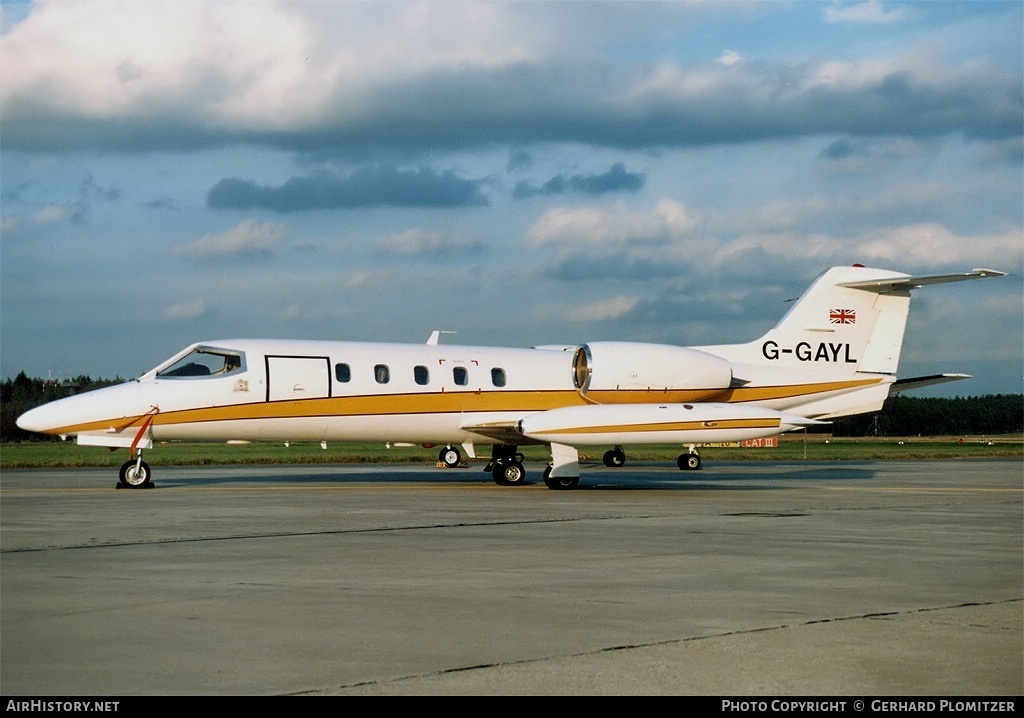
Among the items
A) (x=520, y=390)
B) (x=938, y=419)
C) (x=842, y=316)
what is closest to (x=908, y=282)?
(x=842, y=316)

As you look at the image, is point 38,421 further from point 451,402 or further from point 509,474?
point 509,474

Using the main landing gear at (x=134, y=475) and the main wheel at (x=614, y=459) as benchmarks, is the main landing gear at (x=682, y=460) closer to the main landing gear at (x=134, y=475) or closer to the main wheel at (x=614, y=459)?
the main wheel at (x=614, y=459)

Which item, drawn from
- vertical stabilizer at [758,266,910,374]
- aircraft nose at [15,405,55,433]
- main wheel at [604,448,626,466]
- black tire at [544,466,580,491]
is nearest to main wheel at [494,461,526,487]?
black tire at [544,466,580,491]

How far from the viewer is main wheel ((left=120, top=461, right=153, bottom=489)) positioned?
79.7 feet

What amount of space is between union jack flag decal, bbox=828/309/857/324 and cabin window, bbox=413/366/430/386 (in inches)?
437

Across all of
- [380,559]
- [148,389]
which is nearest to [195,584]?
[380,559]

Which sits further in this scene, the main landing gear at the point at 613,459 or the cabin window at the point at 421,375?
the main landing gear at the point at 613,459

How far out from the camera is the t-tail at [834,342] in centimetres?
3058

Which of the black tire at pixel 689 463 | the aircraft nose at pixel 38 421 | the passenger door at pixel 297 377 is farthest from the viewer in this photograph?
the black tire at pixel 689 463

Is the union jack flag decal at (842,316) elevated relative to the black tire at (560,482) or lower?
elevated

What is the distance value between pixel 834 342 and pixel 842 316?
723mm

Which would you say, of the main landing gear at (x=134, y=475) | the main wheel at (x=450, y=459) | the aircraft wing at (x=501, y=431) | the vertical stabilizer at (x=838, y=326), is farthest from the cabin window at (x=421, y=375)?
the main wheel at (x=450, y=459)

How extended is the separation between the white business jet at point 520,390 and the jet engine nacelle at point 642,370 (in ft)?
0.11
